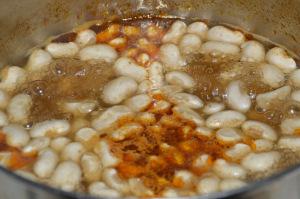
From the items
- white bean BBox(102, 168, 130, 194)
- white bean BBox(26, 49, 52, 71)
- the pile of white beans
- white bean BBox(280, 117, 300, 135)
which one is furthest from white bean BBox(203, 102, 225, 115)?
white bean BBox(26, 49, 52, 71)

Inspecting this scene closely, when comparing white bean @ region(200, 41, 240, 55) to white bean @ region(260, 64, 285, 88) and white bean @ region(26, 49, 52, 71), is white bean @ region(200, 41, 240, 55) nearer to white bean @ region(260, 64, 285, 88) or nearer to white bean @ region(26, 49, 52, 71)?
white bean @ region(260, 64, 285, 88)

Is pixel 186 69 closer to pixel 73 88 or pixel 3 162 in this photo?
pixel 73 88

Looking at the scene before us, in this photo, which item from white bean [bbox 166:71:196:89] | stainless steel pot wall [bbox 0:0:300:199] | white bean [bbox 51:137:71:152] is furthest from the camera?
stainless steel pot wall [bbox 0:0:300:199]

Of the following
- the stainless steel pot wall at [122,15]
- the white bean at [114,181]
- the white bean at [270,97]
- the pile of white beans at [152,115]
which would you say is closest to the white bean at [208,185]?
the pile of white beans at [152,115]

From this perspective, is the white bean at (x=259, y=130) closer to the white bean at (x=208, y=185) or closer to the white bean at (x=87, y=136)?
the white bean at (x=208, y=185)

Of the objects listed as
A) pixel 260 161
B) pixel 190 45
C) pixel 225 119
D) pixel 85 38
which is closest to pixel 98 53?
pixel 85 38

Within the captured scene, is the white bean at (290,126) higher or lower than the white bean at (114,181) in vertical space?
higher

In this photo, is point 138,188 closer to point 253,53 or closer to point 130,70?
point 130,70
